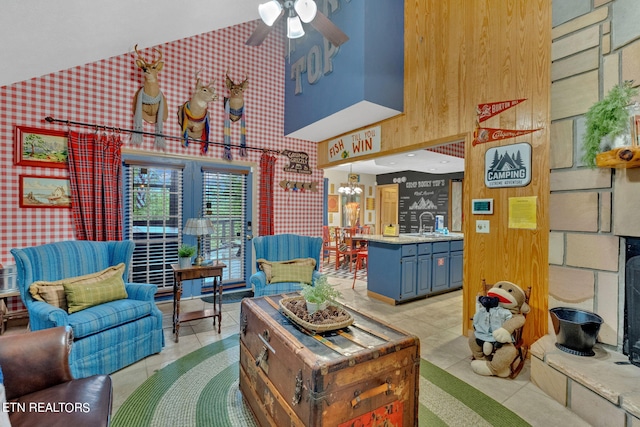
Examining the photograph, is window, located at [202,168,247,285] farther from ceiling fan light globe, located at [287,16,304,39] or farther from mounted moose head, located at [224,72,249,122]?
Answer: ceiling fan light globe, located at [287,16,304,39]

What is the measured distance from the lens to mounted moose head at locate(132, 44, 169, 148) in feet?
12.6

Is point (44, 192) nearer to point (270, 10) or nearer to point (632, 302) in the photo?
point (270, 10)

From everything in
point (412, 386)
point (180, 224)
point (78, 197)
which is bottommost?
point (412, 386)

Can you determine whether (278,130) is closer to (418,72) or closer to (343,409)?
(418,72)

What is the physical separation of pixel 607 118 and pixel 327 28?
7.15 ft

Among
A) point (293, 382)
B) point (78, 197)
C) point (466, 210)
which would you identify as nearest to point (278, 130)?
point (78, 197)

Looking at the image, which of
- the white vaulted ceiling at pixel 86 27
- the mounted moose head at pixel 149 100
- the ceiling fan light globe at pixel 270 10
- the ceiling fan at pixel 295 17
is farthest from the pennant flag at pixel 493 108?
the mounted moose head at pixel 149 100

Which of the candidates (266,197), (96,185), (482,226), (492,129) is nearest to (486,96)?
(492,129)

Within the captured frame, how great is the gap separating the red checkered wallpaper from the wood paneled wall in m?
2.27

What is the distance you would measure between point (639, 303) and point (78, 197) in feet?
17.1

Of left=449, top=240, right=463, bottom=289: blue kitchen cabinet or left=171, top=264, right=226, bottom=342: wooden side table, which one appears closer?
left=171, top=264, right=226, bottom=342: wooden side table

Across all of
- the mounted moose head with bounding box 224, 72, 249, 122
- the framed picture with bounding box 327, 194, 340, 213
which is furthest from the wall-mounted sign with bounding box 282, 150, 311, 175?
the framed picture with bounding box 327, 194, 340, 213

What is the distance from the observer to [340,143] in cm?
482

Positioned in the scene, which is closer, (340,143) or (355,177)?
(340,143)
